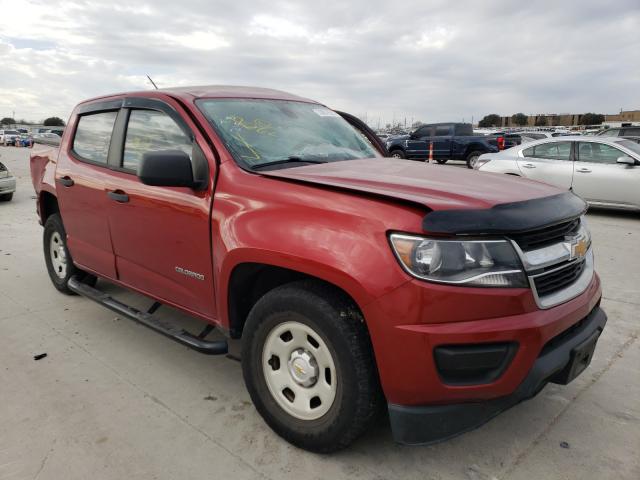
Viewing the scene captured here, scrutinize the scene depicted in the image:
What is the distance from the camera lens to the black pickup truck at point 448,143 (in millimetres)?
18609

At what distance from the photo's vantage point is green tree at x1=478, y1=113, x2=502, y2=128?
302 feet

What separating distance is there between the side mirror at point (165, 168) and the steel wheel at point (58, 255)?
2325 millimetres

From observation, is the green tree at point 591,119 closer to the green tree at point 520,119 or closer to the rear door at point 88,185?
the green tree at point 520,119

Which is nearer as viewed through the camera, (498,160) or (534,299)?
(534,299)

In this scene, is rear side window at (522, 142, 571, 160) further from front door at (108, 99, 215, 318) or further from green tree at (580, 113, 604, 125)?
green tree at (580, 113, 604, 125)

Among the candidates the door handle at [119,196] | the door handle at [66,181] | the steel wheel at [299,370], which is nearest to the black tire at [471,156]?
the door handle at [66,181]

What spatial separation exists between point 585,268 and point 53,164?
4.23m

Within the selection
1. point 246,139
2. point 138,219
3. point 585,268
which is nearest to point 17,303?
point 138,219

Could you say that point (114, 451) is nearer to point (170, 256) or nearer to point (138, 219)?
point (170, 256)

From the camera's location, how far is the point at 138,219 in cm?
329

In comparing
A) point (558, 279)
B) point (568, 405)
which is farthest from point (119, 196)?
point (568, 405)

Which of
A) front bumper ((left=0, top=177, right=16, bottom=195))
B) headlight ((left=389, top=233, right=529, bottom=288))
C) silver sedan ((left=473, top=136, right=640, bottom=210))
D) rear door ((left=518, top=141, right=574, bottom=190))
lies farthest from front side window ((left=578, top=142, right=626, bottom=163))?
front bumper ((left=0, top=177, right=16, bottom=195))

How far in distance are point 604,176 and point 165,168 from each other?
27.6ft

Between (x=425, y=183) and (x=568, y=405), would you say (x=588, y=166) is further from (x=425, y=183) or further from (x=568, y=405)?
(x=425, y=183)
